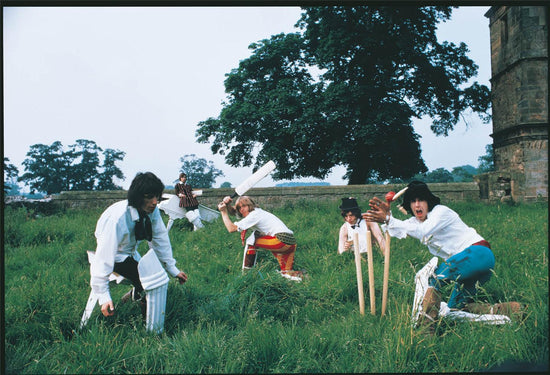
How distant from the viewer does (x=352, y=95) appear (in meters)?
19.1

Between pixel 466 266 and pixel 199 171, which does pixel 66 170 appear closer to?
pixel 199 171

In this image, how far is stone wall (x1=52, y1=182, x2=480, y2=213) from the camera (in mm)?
12891

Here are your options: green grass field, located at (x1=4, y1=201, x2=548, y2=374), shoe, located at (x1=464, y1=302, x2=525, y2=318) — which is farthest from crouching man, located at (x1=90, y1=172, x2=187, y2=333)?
shoe, located at (x1=464, y1=302, x2=525, y2=318)

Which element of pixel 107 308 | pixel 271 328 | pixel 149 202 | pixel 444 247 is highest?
pixel 149 202

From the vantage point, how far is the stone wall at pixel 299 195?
1289 cm

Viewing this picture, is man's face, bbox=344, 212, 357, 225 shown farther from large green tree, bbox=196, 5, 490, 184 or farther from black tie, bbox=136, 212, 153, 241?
large green tree, bbox=196, 5, 490, 184

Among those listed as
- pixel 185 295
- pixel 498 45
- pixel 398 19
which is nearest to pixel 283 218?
pixel 185 295

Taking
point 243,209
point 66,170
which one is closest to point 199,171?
point 66,170

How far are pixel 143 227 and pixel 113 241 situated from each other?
343mm

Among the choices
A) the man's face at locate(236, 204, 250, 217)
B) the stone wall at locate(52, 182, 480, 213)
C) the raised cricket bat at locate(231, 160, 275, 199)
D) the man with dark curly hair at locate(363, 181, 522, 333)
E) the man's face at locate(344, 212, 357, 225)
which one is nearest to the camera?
the man with dark curly hair at locate(363, 181, 522, 333)

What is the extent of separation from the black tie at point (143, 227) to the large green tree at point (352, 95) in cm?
1588

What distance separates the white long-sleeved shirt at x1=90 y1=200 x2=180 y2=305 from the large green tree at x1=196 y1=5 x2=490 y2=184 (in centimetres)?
1586

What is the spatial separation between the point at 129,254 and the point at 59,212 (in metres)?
10.3

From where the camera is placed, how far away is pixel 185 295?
4219 millimetres
